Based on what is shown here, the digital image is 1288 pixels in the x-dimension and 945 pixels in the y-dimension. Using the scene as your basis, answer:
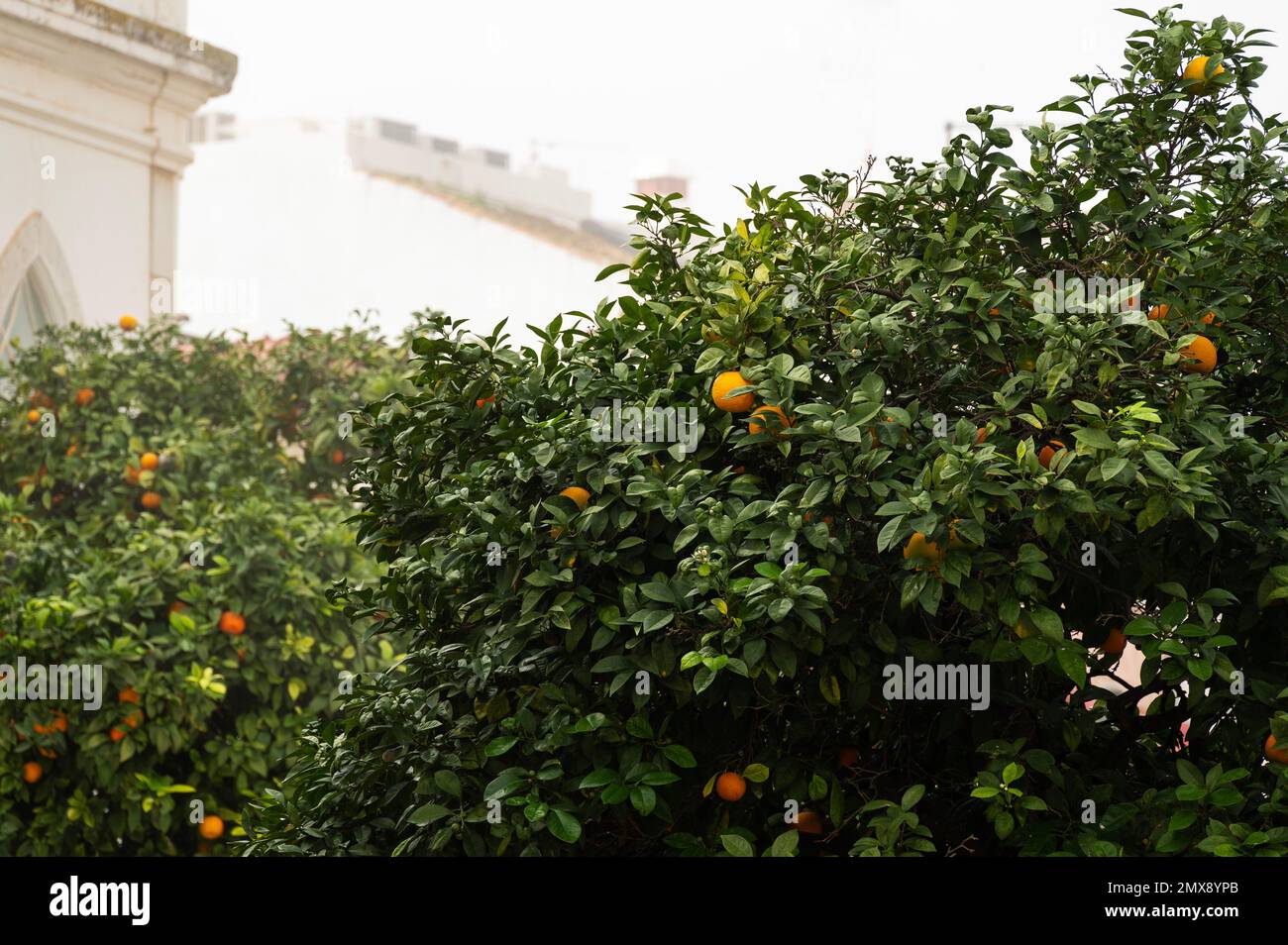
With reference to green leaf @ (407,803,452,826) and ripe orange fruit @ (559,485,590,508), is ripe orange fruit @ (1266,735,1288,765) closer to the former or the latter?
ripe orange fruit @ (559,485,590,508)

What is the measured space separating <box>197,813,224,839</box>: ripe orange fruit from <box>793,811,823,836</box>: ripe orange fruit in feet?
9.37

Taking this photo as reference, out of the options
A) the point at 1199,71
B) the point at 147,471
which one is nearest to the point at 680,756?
the point at 1199,71

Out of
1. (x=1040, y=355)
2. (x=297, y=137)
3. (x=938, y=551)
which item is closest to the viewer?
(x=938, y=551)

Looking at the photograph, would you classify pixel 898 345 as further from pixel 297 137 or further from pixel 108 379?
pixel 297 137

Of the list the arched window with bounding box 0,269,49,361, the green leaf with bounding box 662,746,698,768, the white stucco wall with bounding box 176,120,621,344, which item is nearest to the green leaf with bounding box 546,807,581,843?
the green leaf with bounding box 662,746,698,768

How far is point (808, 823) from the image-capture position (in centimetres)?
219

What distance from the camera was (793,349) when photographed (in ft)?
7.39

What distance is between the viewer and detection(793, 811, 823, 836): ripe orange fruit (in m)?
2.18

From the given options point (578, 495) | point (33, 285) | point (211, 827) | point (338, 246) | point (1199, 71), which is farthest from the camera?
point (338, 246)

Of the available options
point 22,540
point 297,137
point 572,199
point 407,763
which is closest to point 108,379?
point 22,540

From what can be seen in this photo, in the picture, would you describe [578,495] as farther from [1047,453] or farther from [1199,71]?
[1199,71]

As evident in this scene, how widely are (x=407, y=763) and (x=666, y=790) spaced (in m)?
0.50

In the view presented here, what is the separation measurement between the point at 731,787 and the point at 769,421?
0.58 m

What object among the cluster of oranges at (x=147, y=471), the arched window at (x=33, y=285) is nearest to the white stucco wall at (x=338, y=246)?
the arched window at (x=33, y=285)
